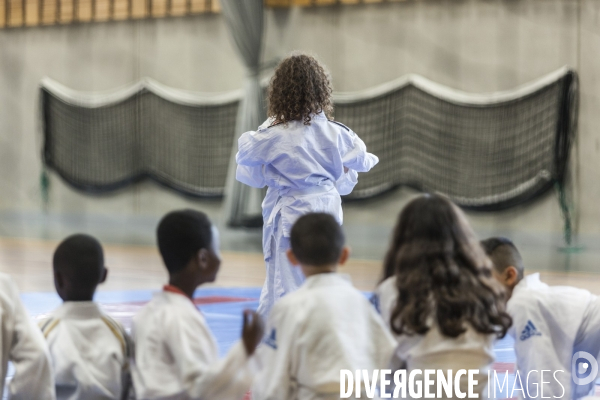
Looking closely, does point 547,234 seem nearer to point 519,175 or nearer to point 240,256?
point 519,175

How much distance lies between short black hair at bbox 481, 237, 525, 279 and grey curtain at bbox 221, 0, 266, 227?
8032 mm

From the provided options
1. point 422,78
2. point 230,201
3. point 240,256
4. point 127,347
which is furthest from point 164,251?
point 422,78

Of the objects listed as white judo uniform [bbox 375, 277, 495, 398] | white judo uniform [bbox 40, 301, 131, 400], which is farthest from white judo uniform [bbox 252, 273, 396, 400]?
white judo uniform [bbox 40, 301, 131, 400]

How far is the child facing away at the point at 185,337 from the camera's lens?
227 cm

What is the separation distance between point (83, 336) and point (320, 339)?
0.79m

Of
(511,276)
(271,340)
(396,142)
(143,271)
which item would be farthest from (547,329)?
(396,142)

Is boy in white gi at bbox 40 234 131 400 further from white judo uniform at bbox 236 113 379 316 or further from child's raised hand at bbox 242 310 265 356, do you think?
white judo uniform at bbox 236 113 379 316

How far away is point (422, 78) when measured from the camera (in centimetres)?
1171

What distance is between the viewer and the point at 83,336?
2514mm

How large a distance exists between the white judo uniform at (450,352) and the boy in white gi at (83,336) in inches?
36.2

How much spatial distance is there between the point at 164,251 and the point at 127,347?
1.12ft

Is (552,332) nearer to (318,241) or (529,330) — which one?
(529,330)

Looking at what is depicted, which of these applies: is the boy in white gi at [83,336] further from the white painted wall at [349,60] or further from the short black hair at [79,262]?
the white painted wall at [349,60]

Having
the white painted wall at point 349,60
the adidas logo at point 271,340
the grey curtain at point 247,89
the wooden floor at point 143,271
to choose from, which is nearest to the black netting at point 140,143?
the white painted wall at point 349,60
